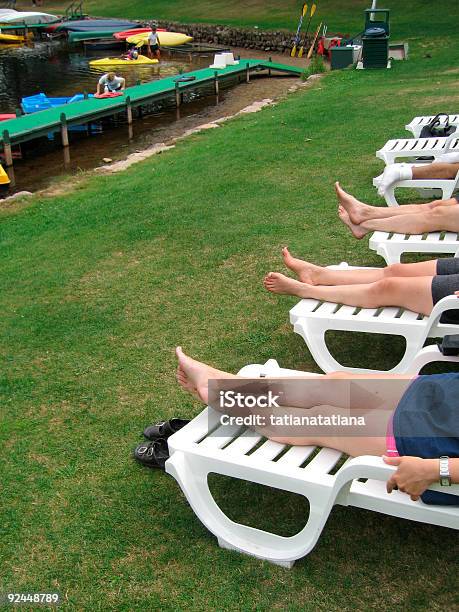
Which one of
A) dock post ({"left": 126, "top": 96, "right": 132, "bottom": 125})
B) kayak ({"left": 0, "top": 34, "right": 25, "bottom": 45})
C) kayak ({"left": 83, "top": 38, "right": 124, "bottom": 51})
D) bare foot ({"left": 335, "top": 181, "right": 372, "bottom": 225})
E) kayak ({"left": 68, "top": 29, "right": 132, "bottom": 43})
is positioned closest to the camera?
bare foot ({"left": 335, "top": 181, "right": 372, "bottom": 225})

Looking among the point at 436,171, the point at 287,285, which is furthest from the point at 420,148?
the point at 287,285

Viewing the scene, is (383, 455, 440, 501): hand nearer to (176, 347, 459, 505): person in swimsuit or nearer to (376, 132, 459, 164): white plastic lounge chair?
(176, 347, 459, 505): person in swimsuit

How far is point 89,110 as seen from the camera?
1596 centimetres

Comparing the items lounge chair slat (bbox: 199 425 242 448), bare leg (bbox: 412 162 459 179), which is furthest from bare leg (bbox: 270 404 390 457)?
bare leg (bbox: 412 162 459 179)

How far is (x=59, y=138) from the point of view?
16453 millimetres

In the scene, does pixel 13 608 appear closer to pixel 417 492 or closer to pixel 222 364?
pixel 417 492

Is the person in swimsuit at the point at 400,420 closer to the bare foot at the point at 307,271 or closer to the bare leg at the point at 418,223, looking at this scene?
the bare foot at the point at 307,271

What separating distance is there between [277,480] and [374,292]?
137 cm

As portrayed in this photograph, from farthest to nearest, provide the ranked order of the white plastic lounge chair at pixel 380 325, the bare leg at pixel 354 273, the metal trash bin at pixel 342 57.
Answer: the metal trash bin at pixel 342 57 < the bare leg at pixel 354 273 < the white plastic lounge chair at pixel 380 325

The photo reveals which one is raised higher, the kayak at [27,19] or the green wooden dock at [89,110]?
the kayak at [27,19]

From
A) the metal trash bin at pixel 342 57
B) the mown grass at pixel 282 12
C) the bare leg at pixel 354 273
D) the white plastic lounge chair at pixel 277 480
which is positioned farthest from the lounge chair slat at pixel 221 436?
the mown grass at pixel 282 12

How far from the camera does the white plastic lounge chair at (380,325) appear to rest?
3084 mm

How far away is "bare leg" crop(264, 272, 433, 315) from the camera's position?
11.0 ft

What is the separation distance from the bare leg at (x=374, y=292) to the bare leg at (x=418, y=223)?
931mm
